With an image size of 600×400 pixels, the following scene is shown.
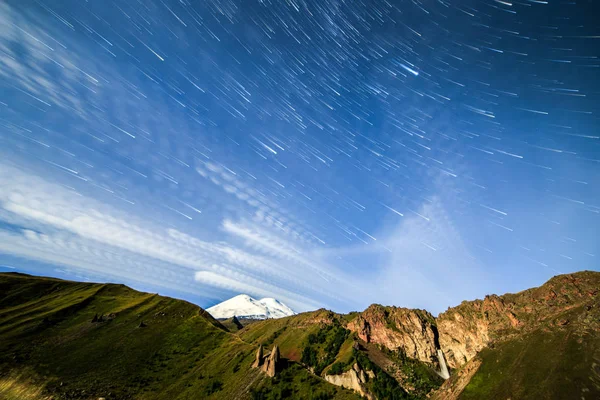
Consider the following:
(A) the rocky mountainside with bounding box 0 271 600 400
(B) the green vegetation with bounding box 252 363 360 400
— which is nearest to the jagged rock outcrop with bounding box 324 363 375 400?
(A) the rocky mountainside with bounding box 0 271 600 400

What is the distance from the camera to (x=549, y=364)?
107812 millimetres

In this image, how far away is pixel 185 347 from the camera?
138000 mm

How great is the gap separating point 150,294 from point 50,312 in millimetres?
51872

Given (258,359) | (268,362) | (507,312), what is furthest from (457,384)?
(258,359)

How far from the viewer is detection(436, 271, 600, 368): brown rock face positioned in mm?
135125

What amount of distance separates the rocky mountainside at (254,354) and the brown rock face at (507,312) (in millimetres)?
704

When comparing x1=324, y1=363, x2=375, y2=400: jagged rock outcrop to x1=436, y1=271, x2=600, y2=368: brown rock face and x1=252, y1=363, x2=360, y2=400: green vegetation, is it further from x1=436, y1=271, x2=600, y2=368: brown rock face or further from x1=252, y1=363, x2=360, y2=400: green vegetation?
x1=436, y1=271, x2=600, y2=368: brown rock face

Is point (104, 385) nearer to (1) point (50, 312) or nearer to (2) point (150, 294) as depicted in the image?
(1) point (50, 312)

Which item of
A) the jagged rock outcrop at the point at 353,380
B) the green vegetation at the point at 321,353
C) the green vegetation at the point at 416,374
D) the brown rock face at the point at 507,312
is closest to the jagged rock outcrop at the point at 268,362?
the jagged rock outcrop at the point at 353,380

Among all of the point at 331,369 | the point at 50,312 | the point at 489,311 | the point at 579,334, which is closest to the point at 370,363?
the point at 331,369

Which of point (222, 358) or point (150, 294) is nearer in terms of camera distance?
point (222, 358)

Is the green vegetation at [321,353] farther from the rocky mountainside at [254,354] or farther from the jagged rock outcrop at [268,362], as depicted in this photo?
the jagged rock outcrop at [268,362]

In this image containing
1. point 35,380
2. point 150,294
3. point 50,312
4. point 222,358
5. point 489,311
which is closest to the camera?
point 35,380

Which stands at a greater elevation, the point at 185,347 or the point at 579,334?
the point at 579,334
